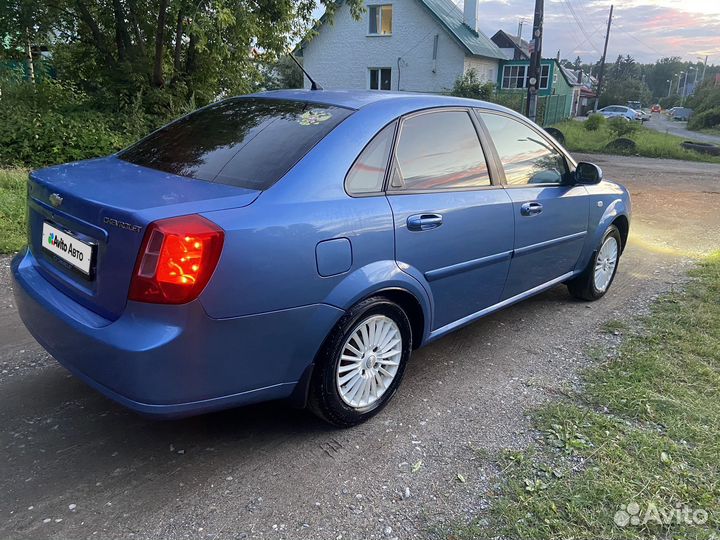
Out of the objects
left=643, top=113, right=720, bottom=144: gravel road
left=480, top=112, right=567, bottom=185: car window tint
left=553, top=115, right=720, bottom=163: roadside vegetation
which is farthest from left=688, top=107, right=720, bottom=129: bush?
left=480, top=112, right=567, bottom=185: car window tint

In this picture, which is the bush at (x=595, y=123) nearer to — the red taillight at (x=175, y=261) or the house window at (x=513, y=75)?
the house window at (x=513, y=75)

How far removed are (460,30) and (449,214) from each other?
2780 cm

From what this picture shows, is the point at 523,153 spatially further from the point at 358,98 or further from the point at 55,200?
the point at 55,200

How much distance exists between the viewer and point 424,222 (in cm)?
302

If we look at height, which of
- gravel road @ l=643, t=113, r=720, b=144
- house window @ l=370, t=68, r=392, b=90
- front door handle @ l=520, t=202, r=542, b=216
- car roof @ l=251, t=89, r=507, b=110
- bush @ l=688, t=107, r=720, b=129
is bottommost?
gravel road @ l=643, t=113, r=720, b=144

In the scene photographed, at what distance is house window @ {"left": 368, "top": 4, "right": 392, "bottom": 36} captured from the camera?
28297 millimetres

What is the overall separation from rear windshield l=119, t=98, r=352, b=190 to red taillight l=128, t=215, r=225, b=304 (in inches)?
17.2

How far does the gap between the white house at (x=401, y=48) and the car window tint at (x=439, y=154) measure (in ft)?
83.0

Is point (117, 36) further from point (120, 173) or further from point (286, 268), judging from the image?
point (286, 268)

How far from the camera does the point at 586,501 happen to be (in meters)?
2.42

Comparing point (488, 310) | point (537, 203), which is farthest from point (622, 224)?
point (488, 310)

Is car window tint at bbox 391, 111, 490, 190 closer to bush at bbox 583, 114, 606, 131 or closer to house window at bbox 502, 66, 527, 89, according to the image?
Answer: bush at bbox 583, 114, 606, 131

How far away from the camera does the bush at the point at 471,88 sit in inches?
1000

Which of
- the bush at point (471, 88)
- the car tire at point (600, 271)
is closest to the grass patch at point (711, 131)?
the bush at point (471, 88)
